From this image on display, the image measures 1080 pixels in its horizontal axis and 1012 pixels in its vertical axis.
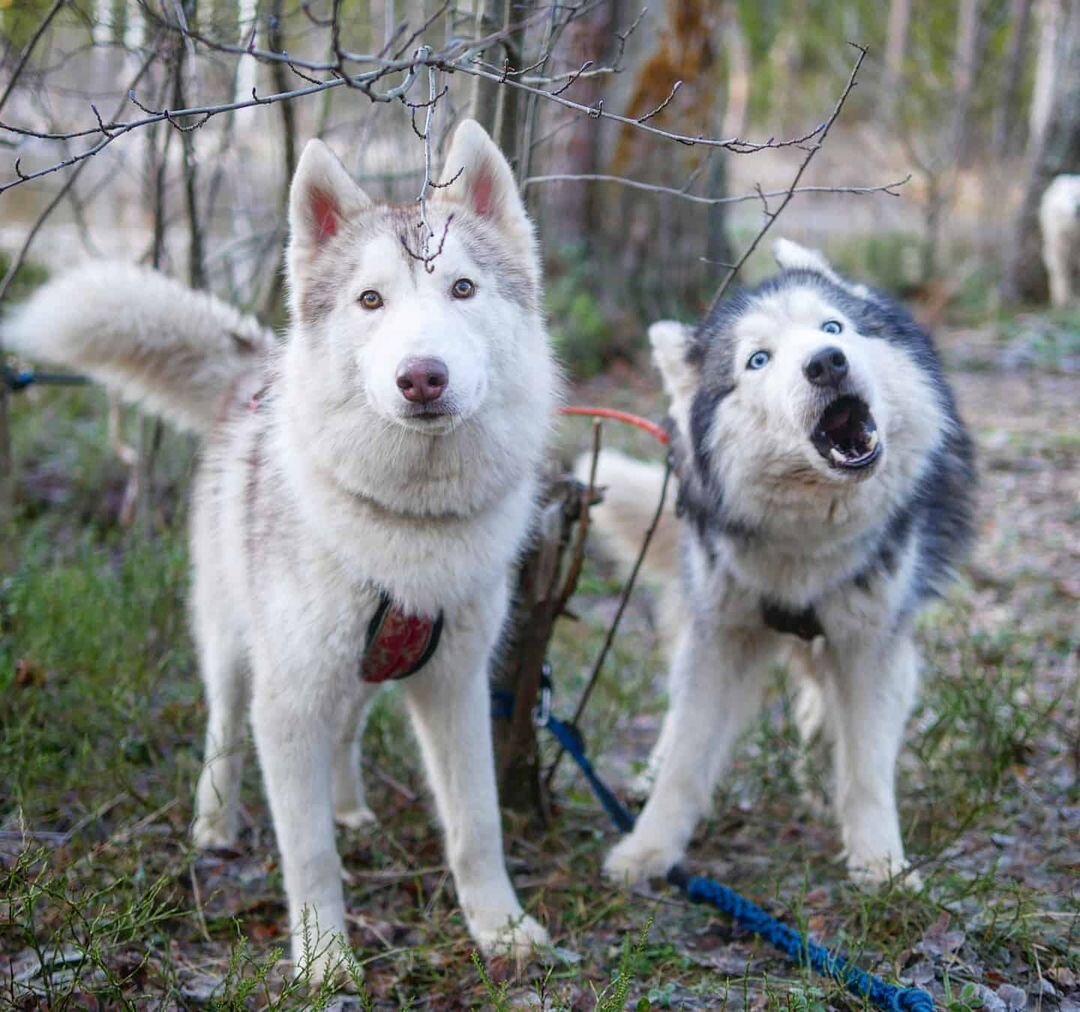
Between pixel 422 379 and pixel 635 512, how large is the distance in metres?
1.89

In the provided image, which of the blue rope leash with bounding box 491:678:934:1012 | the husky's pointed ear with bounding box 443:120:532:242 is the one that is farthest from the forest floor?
the husky's pointed ear with bounding box 443:120:532:242

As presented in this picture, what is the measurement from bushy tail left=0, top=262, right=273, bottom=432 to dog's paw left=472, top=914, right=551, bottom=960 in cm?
172

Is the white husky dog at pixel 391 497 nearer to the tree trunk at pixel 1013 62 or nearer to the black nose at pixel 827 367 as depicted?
the black nose at pixel 827 367

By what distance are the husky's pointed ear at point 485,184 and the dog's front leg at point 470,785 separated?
3.49ft

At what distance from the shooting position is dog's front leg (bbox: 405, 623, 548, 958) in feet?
9.29

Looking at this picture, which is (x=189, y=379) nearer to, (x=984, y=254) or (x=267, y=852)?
(x=267, y=852)

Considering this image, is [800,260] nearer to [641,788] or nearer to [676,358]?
[676,358]

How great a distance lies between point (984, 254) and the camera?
12.8m

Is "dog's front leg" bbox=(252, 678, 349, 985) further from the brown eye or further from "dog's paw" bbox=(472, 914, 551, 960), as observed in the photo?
the brown eye

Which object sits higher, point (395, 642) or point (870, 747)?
point (395, 642)

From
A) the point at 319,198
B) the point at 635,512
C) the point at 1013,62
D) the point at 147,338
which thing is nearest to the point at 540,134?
the point at 635,512

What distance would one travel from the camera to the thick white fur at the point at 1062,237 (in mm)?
9758

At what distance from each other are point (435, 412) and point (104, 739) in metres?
1.97

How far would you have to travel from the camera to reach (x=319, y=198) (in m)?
2.60
